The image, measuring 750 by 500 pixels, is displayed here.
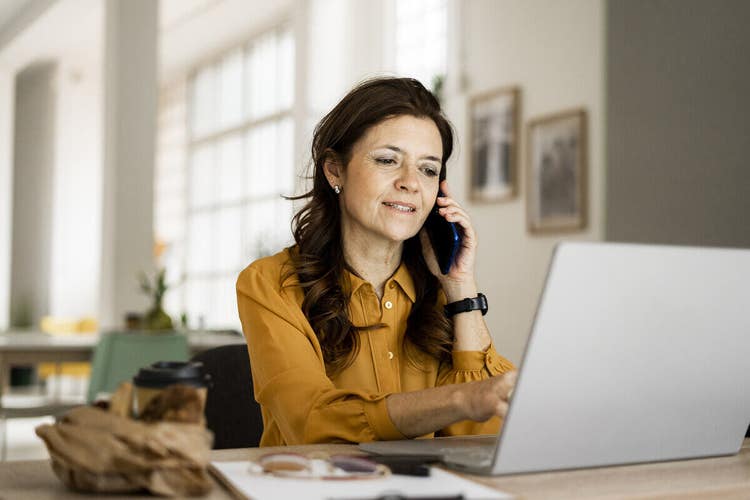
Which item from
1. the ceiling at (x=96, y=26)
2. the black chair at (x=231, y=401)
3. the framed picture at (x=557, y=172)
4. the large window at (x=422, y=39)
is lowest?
the black chair at (x=231, y=401)

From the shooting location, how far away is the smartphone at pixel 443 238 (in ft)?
5.69

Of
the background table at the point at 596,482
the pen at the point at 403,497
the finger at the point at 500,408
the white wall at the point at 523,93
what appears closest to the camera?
the pen at the point at 403,497

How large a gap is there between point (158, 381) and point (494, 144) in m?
4.58

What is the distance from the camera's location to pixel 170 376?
3.11 ft

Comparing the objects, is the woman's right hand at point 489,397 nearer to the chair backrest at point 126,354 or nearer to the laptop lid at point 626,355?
the laptop lid at point 626,355

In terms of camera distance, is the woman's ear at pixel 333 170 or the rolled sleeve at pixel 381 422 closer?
the rolled sleeve at pixel 381 422

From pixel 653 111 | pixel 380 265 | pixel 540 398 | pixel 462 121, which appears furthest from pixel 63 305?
pixel 540 398

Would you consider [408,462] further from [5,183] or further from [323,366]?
[5,183]

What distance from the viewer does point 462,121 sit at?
5664 mm

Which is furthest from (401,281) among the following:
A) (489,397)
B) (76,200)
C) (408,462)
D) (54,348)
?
(76,200)

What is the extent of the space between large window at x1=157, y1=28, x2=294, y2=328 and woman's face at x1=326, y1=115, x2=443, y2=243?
6.37m

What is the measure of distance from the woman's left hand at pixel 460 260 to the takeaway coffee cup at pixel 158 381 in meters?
0.83

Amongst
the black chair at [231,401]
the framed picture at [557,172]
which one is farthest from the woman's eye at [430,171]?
the framed picture at [557,172]

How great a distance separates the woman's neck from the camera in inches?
68.7
